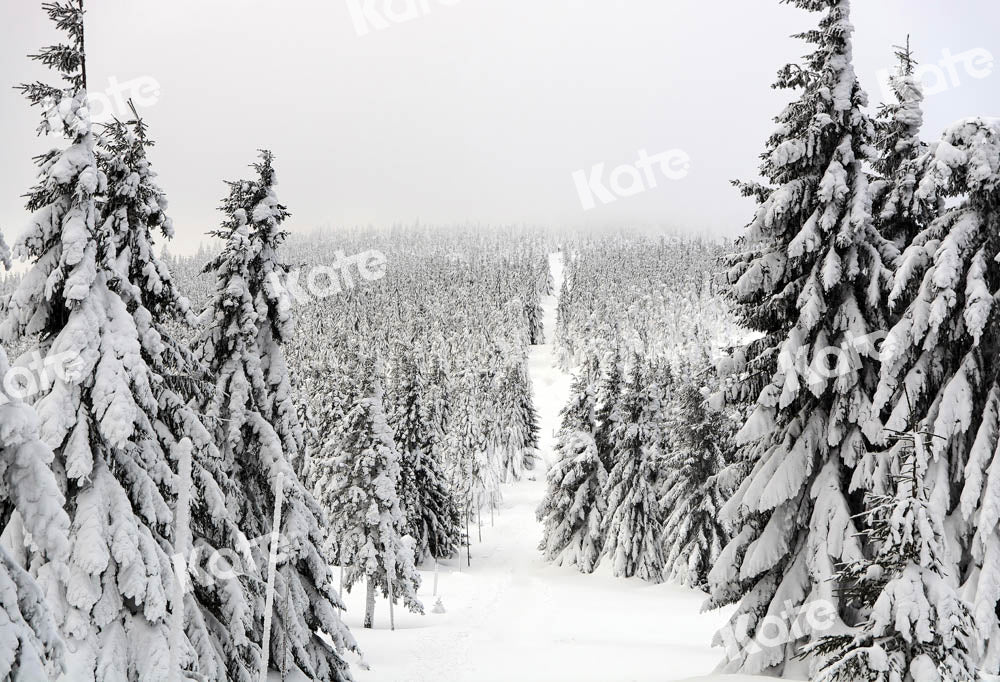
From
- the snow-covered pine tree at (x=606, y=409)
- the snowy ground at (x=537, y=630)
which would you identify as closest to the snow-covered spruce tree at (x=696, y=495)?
the snowy ground at (x=537, y=630)

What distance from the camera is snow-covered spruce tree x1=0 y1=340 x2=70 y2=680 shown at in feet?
13.8

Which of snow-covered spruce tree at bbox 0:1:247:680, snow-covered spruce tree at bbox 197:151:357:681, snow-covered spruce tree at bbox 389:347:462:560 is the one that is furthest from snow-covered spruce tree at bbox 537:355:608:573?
snow-covered spruce tree at bbox 0:1:247:680

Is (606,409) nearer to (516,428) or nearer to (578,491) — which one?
(578,491)

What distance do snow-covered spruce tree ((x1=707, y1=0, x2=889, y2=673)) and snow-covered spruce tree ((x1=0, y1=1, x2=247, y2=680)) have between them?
10590 mm

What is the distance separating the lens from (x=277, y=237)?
722 inches

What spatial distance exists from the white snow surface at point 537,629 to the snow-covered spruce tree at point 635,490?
1473 millimetres

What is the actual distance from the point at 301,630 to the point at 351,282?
178 m

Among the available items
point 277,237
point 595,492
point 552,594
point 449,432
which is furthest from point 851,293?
point 449,432

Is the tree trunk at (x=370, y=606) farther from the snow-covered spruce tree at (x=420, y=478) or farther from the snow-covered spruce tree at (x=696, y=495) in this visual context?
the snow-covered spruce tree at (x=696, y=495)

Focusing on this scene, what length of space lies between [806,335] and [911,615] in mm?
7569

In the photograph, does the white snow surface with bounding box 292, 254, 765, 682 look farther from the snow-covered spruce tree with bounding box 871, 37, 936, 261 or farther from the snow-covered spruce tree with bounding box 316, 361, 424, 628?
the snow-covered spruce tree with bounding box 871, 37, 936, 261

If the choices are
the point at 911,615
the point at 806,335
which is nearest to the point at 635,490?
the point at 806,335

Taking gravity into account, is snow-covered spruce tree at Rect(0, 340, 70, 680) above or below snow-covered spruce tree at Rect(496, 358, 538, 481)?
above

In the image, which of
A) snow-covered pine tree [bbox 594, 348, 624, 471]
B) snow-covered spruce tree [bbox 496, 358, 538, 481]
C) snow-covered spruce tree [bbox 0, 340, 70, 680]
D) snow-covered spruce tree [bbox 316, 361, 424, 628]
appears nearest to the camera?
snow-covered spruce tree [bbox 0, 340, 70, 680]
